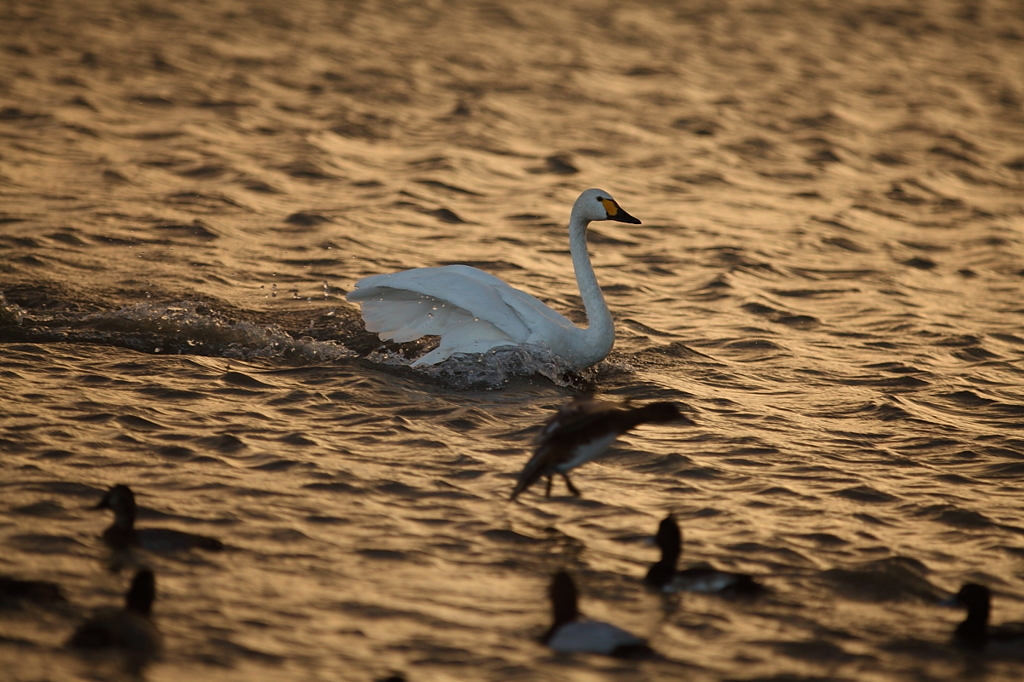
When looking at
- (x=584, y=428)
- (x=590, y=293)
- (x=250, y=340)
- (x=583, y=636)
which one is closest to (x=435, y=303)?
(x=590, y=293)

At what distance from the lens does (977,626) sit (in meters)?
5.24

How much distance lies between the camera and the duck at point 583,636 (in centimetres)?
500

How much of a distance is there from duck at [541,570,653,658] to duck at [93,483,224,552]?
1605 mm

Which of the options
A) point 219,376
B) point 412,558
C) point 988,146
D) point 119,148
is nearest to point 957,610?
point 412,558

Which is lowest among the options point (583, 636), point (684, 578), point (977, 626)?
point (583, 636)

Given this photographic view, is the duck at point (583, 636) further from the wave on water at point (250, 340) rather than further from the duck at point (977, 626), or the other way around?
the wave on water at point (250, 340)

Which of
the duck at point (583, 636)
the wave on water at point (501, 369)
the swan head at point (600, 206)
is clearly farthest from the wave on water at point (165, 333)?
the duck at point (583, 636)

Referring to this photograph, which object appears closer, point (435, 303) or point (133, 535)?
point (133, 535)

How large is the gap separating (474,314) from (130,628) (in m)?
3.60

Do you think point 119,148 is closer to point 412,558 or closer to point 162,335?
point 162,335

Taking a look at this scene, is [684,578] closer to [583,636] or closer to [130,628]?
[583,636]

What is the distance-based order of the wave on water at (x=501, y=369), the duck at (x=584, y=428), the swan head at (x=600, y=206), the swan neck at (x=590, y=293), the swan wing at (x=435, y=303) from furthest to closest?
the swan head at (x=600, y=206) → the swan neck at (x=590, y=293) → the wave on water at (x=501, y=369) → the swan wing at (x=435, y=303) → the duck at (x=584, y=428)

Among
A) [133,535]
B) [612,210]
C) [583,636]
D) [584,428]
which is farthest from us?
[612,210]

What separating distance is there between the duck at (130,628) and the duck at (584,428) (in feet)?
5.80
